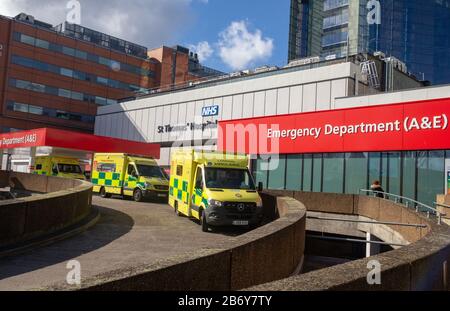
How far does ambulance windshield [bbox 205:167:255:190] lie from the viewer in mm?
14987

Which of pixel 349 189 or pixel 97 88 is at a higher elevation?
pixel 97 88

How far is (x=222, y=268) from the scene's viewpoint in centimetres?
509

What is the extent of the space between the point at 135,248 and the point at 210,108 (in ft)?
99.8

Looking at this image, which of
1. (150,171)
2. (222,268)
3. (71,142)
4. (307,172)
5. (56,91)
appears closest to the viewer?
(222,268)

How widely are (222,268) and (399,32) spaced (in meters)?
98.3

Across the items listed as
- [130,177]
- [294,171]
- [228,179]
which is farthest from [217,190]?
[294,171]

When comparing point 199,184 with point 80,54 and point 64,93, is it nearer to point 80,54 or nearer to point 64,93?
point 64,93

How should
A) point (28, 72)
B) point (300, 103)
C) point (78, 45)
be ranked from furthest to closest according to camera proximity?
1. point (78, 45)
2. point (28, 72)
3. point (300, 103)

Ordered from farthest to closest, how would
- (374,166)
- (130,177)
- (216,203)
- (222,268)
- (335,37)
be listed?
(335,37)
(130,177)
(374,166)
(216,203)
(222,268)

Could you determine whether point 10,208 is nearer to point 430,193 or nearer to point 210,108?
point 430,193

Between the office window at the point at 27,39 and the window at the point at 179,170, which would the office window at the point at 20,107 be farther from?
the window at the point at 179,170

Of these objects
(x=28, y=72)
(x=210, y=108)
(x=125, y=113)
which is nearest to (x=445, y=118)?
(x=210, y=108)

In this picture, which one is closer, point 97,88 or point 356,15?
point 97,88
